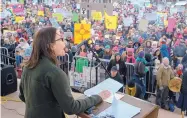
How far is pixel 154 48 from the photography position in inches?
307

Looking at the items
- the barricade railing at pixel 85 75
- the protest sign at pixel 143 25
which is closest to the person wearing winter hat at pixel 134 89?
the barricade railing at pixel 85 75

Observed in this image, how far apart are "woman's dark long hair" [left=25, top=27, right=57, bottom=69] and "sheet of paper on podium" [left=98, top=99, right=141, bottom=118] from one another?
0.53 metres

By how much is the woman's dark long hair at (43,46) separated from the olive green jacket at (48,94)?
0.11 feet

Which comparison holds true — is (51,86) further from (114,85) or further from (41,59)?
(114,85)

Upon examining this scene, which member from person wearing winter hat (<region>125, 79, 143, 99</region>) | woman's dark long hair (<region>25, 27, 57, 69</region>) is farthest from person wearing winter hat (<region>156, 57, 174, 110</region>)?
woman's dark long hair (<region>25, 27, 57, 69</region>)

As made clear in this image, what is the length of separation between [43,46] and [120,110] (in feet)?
2.38

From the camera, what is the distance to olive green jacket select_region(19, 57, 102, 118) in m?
1.58

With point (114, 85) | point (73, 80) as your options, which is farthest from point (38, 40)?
point (73, 80)

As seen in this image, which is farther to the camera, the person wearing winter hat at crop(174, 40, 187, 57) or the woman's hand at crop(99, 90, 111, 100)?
the person wearing winter hat at crop(174, 40, 187, 57)

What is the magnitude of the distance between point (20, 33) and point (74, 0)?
59.4 ft

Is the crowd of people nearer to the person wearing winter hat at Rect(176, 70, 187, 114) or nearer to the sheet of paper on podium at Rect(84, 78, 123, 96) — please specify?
the person wearing winter hat at Rect(176, 70, 187, 114)

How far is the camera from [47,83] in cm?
160

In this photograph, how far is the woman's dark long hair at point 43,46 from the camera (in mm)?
1650

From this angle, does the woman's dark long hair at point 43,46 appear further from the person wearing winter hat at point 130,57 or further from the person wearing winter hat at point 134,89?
the person wearing winter hat at point 130,57
